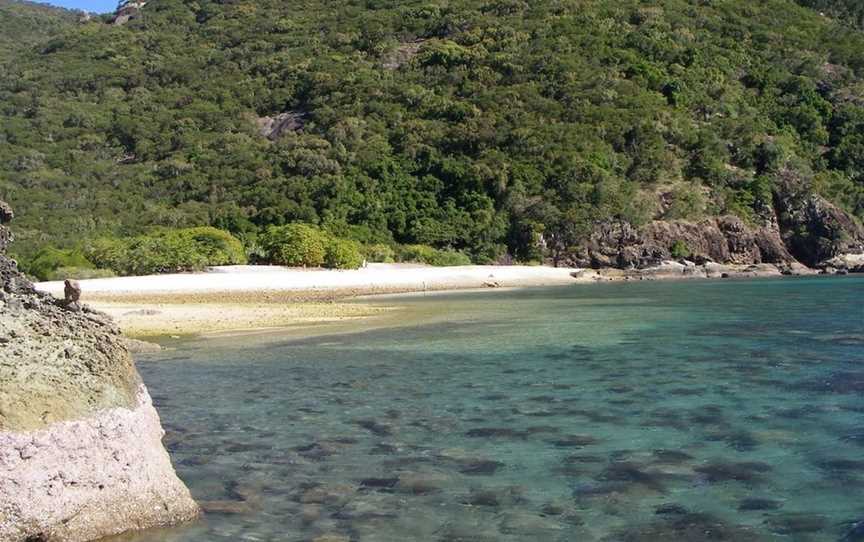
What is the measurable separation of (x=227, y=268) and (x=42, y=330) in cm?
4198

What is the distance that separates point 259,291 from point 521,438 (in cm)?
3165

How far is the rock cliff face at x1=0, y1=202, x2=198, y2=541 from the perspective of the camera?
533 cm

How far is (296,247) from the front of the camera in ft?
172

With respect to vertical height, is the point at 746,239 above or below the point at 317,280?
above

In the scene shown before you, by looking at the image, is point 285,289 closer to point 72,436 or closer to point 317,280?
point 317,280

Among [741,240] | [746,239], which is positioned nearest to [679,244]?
[741,240]

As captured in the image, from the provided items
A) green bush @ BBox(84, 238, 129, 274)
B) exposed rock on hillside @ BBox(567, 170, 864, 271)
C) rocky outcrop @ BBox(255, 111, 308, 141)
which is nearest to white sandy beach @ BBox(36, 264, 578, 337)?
green bush @ BBox(84, 238, 129, 274)

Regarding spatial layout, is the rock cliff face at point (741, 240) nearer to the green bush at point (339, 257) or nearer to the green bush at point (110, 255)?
the green bush at point (339, 257)

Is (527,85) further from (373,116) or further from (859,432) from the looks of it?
(859,432)

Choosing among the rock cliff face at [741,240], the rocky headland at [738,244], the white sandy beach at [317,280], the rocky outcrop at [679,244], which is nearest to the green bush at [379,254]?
the white sandy beach at [317,280]

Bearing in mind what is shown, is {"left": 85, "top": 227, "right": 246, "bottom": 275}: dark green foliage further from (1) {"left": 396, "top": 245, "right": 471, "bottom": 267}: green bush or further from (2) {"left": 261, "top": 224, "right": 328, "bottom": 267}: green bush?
(1) {"left": 396, "top": 245, "right": 471, "bottom": 267}: green bush

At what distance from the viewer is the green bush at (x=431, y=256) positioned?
2542 inches

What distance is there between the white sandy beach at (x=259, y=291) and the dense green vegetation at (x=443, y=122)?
722 centimetres

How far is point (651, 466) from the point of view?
7.73 m
